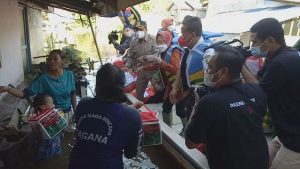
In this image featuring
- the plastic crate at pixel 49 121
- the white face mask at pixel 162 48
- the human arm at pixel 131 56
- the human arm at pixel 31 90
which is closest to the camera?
the plastic crate at pixel 49 121

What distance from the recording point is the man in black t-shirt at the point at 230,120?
7.25 ft

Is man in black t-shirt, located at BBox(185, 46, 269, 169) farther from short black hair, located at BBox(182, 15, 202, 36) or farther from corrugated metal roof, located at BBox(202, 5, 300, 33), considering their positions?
corrugated metal roof, located at BBox(202, 5, 300, 33)

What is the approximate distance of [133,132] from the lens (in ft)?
7.97

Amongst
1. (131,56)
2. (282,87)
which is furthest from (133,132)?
(131,56)

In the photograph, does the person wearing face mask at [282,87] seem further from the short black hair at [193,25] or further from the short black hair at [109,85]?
the short black hair at [193,25]

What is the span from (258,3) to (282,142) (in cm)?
1409

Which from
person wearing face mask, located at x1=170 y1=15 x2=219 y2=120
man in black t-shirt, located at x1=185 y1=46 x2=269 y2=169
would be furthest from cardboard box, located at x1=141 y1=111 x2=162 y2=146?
person wearing face mask, located at x1=170 y1=15 x2=219 y2=120

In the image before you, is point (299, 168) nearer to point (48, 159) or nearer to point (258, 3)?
point (48, 159)

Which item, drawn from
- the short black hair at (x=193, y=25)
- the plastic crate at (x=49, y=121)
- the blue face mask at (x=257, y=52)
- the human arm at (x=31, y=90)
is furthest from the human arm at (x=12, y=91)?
the blue face mask at (x=257, y=52)

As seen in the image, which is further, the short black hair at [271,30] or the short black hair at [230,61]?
the short black hair at [271,30]

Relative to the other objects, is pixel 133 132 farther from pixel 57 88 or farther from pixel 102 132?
pixel 57 88

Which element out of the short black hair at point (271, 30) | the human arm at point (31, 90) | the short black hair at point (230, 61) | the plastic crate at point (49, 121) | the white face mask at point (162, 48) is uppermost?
the short black hair at point (271, 30)

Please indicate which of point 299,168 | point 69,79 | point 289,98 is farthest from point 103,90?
point 69,79

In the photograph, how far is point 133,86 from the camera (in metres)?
7.20
